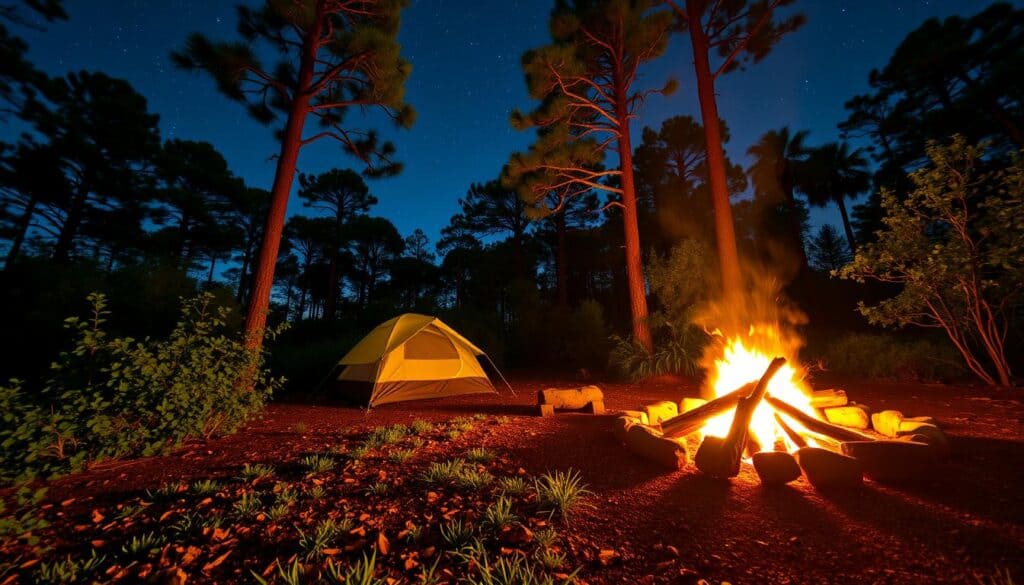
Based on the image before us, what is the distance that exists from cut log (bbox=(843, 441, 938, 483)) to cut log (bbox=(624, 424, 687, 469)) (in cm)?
125

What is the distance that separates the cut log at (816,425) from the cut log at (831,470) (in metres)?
0.71

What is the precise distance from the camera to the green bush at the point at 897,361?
24.7 ft

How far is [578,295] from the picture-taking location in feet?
94.1

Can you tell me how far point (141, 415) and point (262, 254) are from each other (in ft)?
12.0

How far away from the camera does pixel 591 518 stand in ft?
7.52

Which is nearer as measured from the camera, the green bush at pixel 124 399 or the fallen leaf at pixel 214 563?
the fallen leaf at pixel 214 563

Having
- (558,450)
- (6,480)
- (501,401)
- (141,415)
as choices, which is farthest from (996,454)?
(141,415)

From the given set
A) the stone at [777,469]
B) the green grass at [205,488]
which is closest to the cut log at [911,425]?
the stone at [777,469]

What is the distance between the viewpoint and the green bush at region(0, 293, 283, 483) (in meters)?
3.25

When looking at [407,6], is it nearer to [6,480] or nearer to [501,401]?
[501,401]

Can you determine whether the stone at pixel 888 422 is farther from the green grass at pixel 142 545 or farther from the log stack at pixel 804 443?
the green grass at pixel 142 545

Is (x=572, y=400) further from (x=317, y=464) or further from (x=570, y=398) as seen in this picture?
(x=317, y=464)

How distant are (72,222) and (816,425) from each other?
25.5 metres

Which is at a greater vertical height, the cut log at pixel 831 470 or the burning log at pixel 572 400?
the burning log at pixel 572 400
